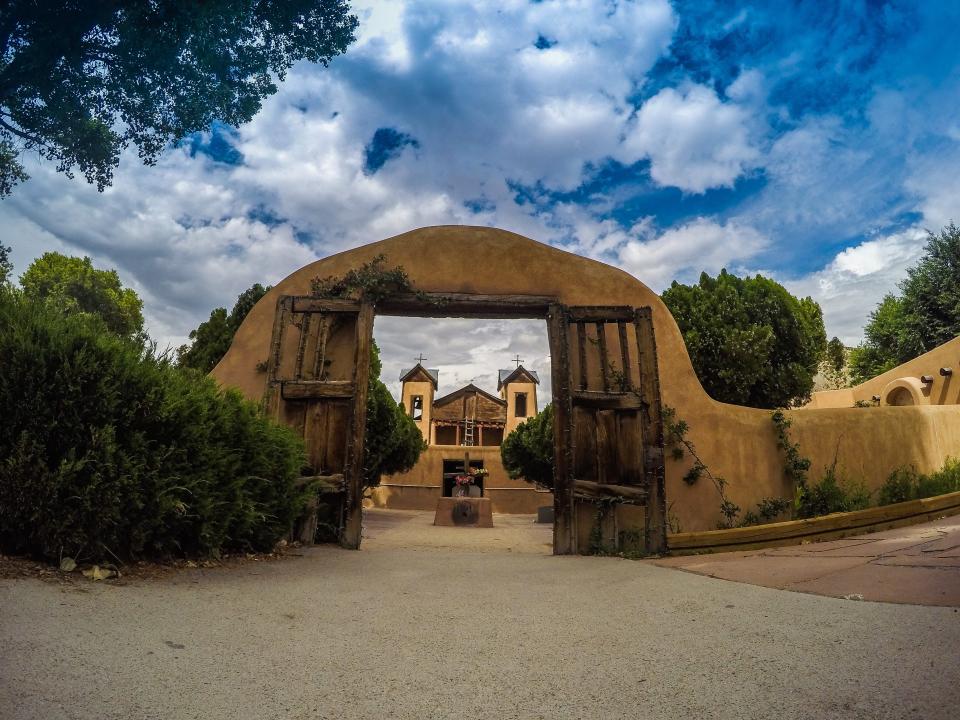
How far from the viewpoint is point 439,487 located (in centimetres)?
2689

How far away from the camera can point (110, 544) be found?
11.9 feet

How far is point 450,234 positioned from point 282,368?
2.86 meters

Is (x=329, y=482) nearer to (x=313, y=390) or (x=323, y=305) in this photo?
(x=313, y=390)

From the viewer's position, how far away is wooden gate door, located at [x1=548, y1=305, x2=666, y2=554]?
263 inches

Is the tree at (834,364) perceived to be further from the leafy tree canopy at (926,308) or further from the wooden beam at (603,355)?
the wooden beam at (603,355)

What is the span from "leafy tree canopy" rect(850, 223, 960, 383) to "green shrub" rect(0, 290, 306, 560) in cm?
2484

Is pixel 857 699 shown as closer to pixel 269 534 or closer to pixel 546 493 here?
pixel 269 534

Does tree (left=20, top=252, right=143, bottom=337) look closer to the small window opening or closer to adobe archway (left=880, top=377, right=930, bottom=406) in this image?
the small window opening

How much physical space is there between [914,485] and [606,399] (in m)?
4.64

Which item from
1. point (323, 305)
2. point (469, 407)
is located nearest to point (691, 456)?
point (323, 305)

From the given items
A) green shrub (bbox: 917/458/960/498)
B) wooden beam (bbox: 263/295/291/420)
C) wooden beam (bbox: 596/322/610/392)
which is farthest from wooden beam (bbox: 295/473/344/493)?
green shrub (bbox: 917/458/960/498)

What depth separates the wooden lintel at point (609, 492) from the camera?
21.7ft

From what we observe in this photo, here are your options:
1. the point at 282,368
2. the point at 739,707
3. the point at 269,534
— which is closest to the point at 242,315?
the point at 282,368

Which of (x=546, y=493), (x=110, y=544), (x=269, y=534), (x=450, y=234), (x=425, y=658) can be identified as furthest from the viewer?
(x=546, y=493)
